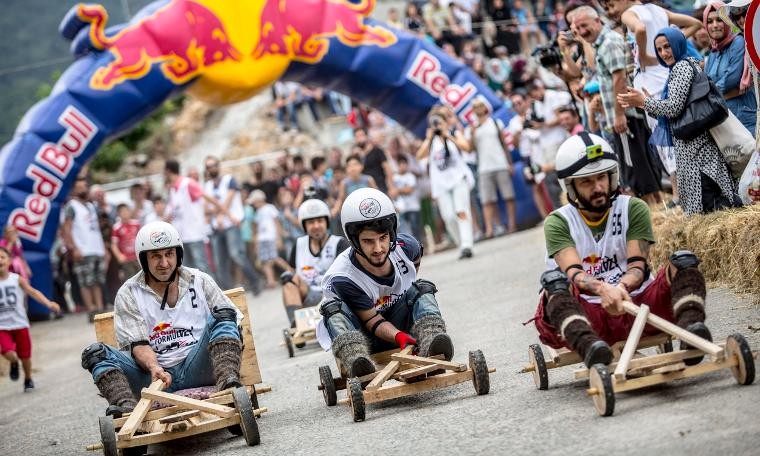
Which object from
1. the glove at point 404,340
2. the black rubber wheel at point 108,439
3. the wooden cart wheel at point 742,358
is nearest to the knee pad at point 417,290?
the glove at point 404,340

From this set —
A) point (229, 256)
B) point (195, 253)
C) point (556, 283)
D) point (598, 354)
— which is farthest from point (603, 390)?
point (229, 256)

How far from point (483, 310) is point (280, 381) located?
2.35 metres

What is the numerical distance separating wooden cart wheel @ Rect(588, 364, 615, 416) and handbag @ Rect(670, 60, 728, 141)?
3760 millimetres

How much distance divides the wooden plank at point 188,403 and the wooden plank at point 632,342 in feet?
7.29

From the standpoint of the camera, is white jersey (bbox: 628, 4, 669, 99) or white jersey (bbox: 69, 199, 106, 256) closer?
white jersey (bbox: 628, 4, 669, 99)

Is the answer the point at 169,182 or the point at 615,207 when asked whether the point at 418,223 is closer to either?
the point at 169,182

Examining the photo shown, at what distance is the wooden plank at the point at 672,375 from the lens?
18.0ft

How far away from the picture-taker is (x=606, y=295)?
6.02 meters

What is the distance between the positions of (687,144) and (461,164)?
7.70 m

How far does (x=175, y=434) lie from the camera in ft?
21.0

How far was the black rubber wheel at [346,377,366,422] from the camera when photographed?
6.61 meters

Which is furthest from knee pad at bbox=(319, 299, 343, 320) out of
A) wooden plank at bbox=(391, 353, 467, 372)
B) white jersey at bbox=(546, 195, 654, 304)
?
white jersey at bbox=(546, 195, 654, 304)

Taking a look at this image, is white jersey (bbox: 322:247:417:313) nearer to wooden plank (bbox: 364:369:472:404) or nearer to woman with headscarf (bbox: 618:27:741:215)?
wooden plank (bbox: 364:369:472:404)

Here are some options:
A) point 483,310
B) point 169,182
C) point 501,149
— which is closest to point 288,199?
point 169,182
